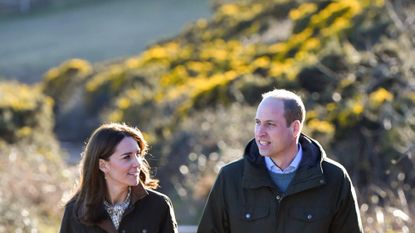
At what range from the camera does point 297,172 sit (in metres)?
6.09

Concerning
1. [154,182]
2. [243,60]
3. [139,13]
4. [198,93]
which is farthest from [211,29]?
[154,182]

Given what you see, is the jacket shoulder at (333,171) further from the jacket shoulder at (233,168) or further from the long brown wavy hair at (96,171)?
the long brown wavy hair at (96,171)

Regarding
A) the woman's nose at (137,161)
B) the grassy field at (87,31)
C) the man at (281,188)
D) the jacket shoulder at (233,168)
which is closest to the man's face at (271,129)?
the man at (281,188)

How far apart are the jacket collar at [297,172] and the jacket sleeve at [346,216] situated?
181 mm

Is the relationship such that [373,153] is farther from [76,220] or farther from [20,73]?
[20,73]

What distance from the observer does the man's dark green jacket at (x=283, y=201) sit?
6055 millimetres

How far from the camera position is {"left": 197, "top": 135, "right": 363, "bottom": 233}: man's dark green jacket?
6.05 meters

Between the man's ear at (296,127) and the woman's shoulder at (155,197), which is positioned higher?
the man's ear at (296,127)

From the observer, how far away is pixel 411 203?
34.4ft

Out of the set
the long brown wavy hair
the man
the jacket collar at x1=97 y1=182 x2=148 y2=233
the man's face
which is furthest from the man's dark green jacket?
the long brown wavy hair

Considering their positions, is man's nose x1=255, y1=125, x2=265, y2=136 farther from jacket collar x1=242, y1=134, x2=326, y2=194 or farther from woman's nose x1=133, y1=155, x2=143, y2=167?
woman's nose x1=133, y1=155, x2=143, y2=167

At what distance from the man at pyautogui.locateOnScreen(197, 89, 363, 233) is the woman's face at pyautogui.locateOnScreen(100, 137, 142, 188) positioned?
1.54ft

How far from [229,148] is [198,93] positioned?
17.7 feet

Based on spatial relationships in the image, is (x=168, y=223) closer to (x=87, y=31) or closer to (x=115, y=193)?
(x=115, y=193)
